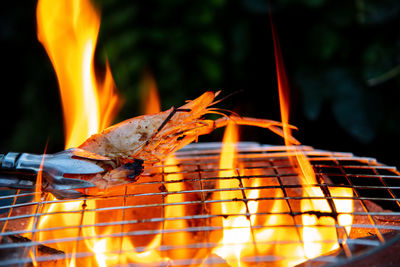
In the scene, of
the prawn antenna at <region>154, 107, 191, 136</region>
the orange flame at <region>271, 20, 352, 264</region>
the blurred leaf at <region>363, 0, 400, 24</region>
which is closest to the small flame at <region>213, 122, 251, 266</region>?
the orange flame at <region>271, 20, 352, 264</region>

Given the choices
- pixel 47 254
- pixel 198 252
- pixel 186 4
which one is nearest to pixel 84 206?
pixel 47 254

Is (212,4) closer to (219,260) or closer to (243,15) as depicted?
(243,15)

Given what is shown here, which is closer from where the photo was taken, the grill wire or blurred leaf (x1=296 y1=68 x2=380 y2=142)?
the grill wire

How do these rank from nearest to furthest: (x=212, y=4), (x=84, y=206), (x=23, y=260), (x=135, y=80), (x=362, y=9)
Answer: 1. (x=23, y=260)
2. (x=84, y=206)
3. (x=362, y=9)
4. (x=212, y=4)
5. (x=135, y=80)

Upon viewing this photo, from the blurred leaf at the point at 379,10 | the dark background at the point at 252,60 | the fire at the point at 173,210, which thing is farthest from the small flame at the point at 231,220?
the blurred leaf at the point at 379,10

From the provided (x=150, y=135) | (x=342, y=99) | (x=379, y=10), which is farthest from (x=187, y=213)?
(x=379, y=10)

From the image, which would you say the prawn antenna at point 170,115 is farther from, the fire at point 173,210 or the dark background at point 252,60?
the dark background at point 252,60

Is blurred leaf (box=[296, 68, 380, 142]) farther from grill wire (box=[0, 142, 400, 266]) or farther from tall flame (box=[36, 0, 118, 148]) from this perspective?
tall flame (box=[36, 0, 118, 148])
